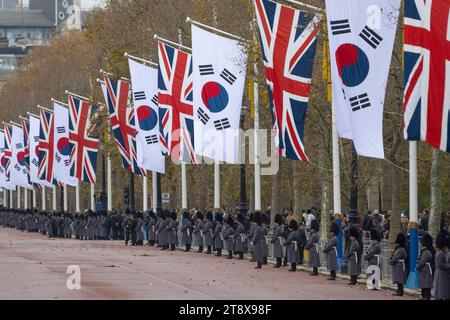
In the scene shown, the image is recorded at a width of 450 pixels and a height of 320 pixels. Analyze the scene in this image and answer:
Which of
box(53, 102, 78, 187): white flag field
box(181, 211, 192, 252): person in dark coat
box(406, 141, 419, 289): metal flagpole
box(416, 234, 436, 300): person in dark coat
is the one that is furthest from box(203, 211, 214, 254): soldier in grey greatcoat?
box(416, 234, 436, 300): person in dark coat

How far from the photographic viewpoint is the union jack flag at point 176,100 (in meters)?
50.3

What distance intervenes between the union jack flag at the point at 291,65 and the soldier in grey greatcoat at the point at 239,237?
413 inches

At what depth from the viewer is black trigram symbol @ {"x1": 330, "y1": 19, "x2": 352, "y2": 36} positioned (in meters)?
32.1

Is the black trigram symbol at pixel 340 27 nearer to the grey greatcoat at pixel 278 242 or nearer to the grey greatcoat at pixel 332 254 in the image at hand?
the grey greatcoat at pixel 332 254

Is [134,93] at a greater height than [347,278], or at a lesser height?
greater

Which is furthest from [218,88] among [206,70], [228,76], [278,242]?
[278,242]

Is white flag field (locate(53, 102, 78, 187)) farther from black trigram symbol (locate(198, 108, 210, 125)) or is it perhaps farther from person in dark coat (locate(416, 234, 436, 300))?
person in dark coat (locate(416, 234, 436, 300))

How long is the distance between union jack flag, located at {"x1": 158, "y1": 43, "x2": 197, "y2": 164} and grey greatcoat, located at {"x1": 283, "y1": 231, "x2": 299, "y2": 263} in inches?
372

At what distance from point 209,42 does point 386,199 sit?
14.1 meters

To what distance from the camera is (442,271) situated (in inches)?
1096

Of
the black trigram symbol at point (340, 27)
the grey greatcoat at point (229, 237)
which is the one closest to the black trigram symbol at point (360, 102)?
the black trigram symbol at point (340, 27)

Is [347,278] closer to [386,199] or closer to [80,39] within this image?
[386,199]

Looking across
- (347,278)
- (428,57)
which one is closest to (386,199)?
(347,278)

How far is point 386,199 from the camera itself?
5738 centimetres
